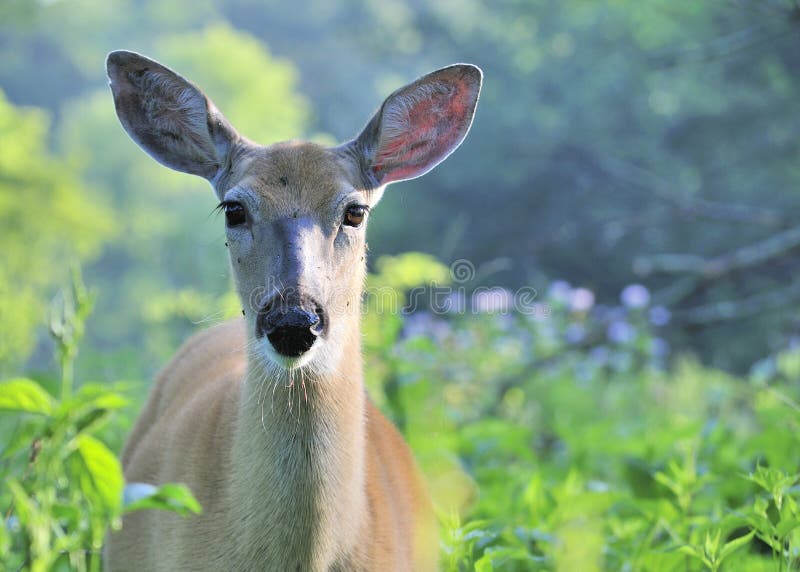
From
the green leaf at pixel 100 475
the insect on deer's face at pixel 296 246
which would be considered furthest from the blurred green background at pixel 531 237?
the green leaf at pixel 100 475

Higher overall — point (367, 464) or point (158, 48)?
point (158, 48)

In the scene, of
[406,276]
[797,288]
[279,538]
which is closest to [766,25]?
[797,288]

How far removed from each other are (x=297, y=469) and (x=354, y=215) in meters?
0.79

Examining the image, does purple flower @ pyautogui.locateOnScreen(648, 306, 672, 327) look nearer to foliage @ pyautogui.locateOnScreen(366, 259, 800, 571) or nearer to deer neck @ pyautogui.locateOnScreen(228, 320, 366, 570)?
foliage @ pyautogui.locateOnScreen(366, 259, 800, 571)

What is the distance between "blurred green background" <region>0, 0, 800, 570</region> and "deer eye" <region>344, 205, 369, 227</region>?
532 millimetres

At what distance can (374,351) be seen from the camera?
450 centimetres

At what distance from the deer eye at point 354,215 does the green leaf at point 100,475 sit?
157 centimetres

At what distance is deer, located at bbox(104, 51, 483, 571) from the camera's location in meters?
2.61

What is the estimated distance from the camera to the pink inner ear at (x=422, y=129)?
3.31 meters

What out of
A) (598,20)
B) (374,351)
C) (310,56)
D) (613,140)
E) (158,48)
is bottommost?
(374,351)

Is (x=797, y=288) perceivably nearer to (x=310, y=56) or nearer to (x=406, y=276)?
(x=406, y=276)

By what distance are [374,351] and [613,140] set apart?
56.8ft

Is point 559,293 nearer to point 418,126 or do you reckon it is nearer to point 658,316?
point 658,316

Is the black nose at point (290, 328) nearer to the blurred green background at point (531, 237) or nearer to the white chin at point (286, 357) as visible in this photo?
the white chin at point (286, 357)
